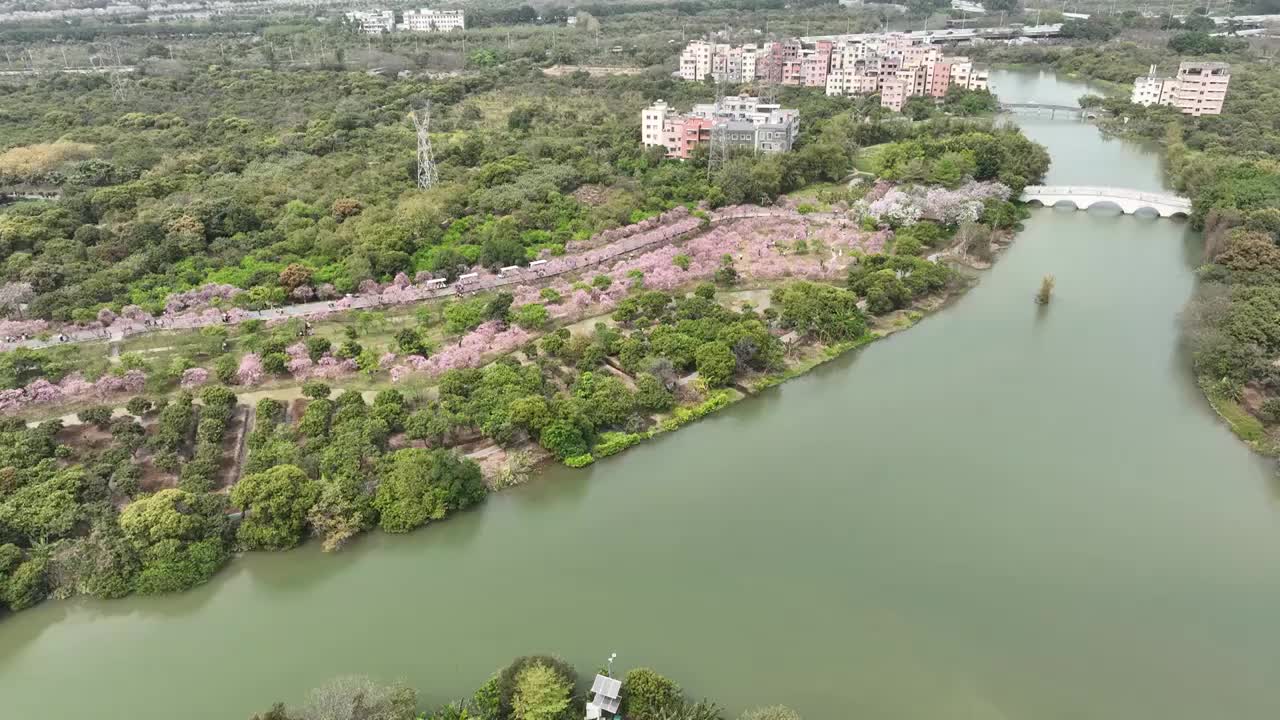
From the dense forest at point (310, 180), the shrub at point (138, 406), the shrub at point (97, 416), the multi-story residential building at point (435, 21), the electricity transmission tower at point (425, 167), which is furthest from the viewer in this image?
the multi-story residential building at point (435, 21)

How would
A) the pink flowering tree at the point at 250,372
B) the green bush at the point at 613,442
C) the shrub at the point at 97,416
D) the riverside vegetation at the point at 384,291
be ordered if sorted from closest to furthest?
the riverside vegetation at the point at 384,291 < the shrub at the point at 97,416 < the green bush at the point at 613,442 < the pink flowering tree at the point at 250,372

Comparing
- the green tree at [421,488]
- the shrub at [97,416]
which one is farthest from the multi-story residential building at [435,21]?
the green tree at [421,488]

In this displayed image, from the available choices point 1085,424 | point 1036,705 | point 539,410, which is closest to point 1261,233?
point 1085,424

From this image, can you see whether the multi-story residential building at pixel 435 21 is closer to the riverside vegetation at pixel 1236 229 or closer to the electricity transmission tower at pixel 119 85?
the electricity transmission tower at pixel 119 85

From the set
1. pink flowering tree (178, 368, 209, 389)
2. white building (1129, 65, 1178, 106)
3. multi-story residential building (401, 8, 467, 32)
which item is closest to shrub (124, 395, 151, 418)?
pink flowering tree (178, 368, 209, 389)

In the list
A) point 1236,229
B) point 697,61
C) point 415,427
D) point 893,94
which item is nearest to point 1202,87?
point 893,94

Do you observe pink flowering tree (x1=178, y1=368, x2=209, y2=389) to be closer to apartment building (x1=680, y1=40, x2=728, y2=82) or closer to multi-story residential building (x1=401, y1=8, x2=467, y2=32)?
apartment building (x1=680, y1=40, x2=728, y2=82)
